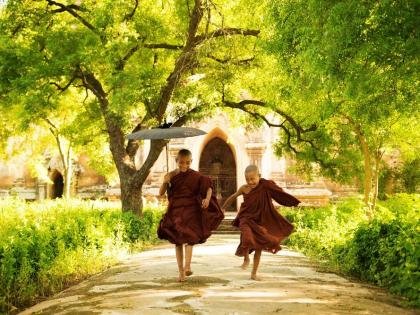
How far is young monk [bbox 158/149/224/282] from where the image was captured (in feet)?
24.5

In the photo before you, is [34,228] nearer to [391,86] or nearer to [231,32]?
[391,86]

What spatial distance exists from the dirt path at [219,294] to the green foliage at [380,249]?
0.30 meters

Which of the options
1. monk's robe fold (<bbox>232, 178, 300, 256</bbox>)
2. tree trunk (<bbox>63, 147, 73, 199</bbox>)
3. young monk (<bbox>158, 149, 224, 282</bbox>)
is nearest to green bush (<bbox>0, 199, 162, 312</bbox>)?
young monk (<bbox>158, 149, 224, 282</bbox>)

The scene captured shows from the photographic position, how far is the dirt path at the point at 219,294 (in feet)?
17.4

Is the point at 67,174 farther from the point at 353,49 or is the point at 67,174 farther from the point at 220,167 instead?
the point at 353,49

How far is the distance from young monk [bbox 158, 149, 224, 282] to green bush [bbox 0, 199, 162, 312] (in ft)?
5.30

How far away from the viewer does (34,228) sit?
24.1ft

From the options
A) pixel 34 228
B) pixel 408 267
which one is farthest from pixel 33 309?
pixel 408 267

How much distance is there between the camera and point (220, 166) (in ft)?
89.9

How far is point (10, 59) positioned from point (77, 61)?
63.4 inches

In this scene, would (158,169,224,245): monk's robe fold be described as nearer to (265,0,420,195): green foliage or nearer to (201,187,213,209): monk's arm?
(201,187,213,209): monk's arm

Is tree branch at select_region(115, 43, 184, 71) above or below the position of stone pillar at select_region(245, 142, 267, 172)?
above

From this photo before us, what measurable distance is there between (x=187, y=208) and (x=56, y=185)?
25.6 m

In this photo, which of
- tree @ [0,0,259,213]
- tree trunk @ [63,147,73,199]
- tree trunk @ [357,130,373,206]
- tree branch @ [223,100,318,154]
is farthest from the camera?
tree trunk @ [63,147,73,199]
